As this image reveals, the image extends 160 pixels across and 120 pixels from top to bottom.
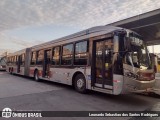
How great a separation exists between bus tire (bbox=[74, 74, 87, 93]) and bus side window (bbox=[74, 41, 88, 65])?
746 mm

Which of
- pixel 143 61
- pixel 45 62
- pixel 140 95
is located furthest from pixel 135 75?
pixel 45 62

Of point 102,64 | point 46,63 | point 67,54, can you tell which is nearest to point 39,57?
point 46,63

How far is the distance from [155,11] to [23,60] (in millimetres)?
13643

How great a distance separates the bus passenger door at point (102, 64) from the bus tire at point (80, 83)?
82cm

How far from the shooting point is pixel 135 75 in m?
7.21

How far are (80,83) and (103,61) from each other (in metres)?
1.97

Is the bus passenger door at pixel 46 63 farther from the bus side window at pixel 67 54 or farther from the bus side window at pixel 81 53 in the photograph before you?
the bus side window at pixel 81 53

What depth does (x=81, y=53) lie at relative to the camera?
9.75m

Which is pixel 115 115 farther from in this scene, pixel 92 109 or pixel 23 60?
pixel 23 60

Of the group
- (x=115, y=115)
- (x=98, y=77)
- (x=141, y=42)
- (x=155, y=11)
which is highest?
(x=155, y=11)

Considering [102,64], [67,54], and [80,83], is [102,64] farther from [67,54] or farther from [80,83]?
[67,54]

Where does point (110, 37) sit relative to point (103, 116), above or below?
above

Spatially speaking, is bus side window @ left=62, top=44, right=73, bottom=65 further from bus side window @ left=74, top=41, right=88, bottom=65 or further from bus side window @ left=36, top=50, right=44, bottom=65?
bus side window @ left=36, top=50, right=44, bottom=65

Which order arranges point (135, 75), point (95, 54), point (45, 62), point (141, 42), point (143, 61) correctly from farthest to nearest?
point (45, 62) < point (95, 54) < point (141, 42) < point (143, 61) < point (135, 75)
